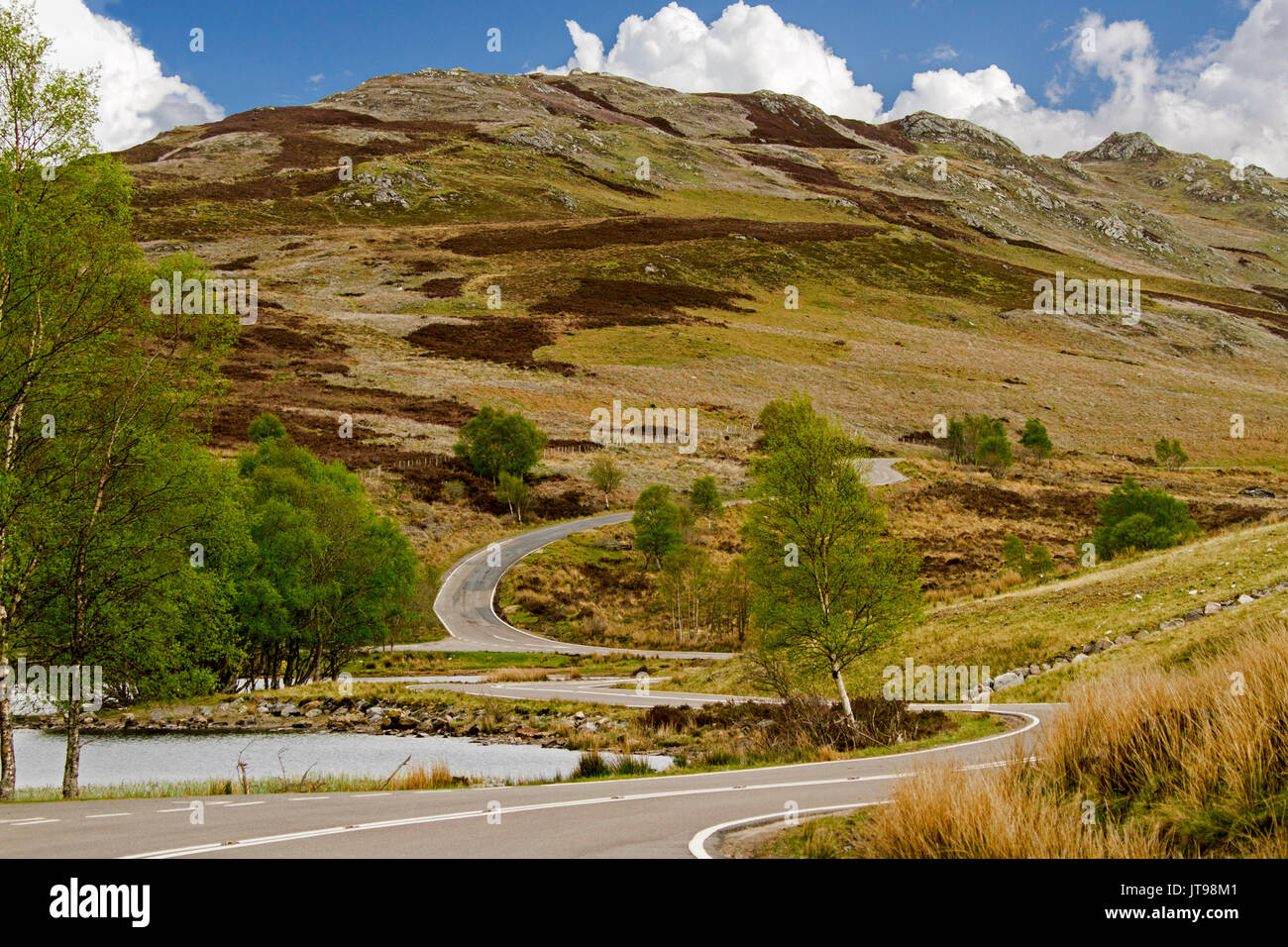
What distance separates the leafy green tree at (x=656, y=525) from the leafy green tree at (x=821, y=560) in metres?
36.1

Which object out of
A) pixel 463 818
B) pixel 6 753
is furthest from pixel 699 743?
pixel 6 753

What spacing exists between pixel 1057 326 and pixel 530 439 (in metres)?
112

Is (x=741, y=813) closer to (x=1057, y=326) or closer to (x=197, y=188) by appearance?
(x=1057, y=326)

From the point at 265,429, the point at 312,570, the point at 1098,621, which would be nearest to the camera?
the point at 1098,621

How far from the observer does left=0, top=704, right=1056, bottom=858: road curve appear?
7.96m

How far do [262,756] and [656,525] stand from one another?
35.2 meters

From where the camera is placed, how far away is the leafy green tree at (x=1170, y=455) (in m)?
91.6

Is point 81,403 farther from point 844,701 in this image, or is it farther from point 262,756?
point 844,701

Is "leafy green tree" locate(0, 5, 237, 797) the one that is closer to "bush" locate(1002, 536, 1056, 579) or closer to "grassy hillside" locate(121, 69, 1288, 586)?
"bush" locate(1002, 536, 1056, 579)

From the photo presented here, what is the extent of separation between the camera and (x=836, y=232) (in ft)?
576

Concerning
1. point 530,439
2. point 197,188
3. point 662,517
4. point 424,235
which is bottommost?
point 662,517

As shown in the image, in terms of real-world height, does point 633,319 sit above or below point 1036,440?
above

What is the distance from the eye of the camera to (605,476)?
75.6 meters
